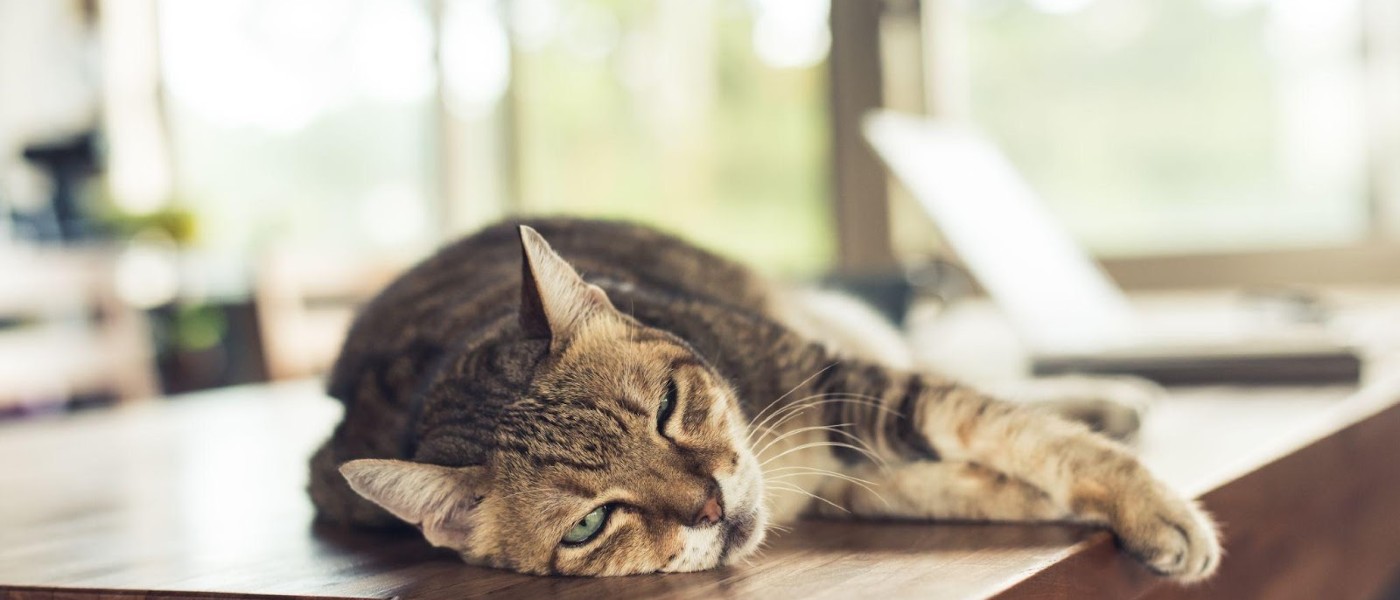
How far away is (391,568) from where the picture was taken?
2.58 ft

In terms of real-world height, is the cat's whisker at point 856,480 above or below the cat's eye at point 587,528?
below

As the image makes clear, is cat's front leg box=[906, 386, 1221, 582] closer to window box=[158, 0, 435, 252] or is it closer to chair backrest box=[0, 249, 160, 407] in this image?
chair backrest box=[0, 249, 160, 407]

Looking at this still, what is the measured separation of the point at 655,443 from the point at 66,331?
150 inches

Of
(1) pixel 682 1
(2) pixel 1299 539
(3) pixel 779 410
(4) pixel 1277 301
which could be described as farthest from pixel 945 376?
(1) pixel 682 1

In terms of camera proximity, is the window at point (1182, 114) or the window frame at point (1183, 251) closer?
the window frame at point (1183, 251)

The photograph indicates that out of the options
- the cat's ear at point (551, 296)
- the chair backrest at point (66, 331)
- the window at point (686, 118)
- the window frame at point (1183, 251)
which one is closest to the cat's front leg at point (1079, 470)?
the cat's ear at point (551, 296)

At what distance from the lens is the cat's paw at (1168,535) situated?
80 cm

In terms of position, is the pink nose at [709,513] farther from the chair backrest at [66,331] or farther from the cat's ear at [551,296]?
the chair backrest at [66,331]

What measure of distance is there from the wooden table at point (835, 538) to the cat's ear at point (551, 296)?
0.20 metres

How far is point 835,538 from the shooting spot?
83 centimetres

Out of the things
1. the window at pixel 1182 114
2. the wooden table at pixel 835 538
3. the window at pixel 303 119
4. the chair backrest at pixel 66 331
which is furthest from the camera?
the window at pixel 303 119

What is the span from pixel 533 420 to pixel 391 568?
0.15 m

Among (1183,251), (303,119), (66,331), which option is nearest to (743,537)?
(1183,251)

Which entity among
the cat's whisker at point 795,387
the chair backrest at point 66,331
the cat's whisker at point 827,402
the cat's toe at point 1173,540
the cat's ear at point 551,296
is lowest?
the chair backrest at point 66,331
